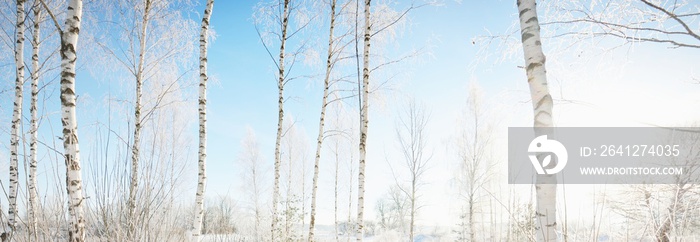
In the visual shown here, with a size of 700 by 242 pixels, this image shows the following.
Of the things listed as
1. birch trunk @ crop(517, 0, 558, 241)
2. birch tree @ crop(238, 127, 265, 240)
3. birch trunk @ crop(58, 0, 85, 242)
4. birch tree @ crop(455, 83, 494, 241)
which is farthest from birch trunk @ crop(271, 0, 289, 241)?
birch tree @ crop(238, 127, 265, 240)

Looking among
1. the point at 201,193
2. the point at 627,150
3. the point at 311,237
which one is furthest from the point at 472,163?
the point at 201,193

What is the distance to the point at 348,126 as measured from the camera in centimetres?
1794

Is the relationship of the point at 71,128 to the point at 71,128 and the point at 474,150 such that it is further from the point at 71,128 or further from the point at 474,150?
the point at 474,150

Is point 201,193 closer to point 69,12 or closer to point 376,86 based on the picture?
point 69,12

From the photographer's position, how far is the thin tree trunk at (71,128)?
2.66m

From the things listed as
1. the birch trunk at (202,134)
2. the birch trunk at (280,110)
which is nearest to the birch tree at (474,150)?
the birch trunk at (280,110)

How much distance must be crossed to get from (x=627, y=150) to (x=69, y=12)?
10.2 meters

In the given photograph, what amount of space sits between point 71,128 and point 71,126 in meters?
0.02

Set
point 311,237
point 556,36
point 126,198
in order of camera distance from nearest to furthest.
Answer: point 126,198, point 556,36, point 311,237

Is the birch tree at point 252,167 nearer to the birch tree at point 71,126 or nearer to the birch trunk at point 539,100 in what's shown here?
the birch tree at point 71,126

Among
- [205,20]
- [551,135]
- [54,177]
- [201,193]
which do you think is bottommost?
[201,193]

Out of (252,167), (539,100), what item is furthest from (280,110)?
(252,167)

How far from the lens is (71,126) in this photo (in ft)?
9.27

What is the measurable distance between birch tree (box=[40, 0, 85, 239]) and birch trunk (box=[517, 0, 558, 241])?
3.44m
